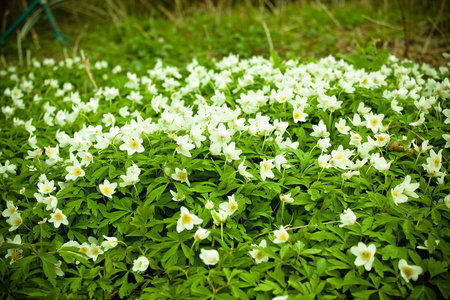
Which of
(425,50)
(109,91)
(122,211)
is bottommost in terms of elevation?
(425,50)

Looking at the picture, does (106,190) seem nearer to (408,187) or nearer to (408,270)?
(408,270)

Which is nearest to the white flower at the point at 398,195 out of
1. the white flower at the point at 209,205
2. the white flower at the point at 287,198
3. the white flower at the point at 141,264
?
the white flower at the point at 287,198

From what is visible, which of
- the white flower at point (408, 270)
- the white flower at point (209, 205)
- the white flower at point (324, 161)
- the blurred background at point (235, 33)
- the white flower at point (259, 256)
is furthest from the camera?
the blurred background at point (235, 33)

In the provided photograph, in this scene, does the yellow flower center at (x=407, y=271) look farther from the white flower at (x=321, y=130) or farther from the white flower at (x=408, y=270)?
the white flower at (x=321, y=130)

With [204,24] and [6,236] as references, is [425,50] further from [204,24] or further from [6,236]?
[6,236]

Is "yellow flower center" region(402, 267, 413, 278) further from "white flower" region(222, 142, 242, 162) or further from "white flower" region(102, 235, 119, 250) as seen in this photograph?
"white flower" region(102, 235, 119, 250)

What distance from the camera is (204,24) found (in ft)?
22.7

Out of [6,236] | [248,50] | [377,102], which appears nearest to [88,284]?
[6,236]

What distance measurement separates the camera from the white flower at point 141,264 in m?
1.75

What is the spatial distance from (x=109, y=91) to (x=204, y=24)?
13.9 ft

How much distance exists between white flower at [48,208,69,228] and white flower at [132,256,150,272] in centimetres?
57

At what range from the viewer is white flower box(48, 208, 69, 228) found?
1947 mm

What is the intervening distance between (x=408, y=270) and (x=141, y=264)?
1408mm

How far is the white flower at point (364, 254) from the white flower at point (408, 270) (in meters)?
0.13
